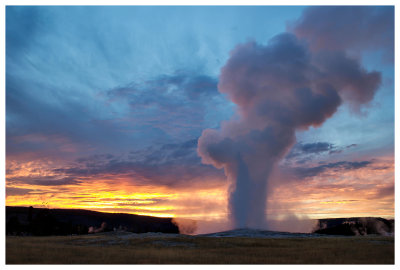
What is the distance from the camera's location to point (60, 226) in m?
119

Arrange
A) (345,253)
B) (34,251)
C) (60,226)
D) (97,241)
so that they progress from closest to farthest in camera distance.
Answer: (34,251)
(345,253)
(97,241)
(60,226)

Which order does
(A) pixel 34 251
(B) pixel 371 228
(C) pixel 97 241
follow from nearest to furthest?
(A) pixel 34 251
(C) pixel 97 241
(B) pixel 371 228
